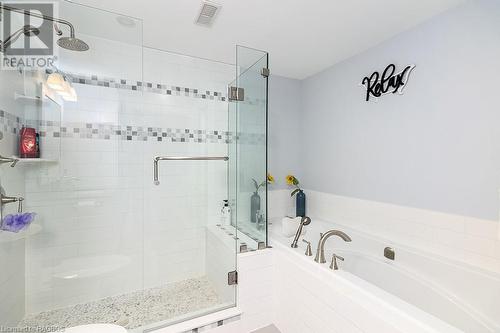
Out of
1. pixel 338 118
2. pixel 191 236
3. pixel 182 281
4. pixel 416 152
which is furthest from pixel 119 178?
pixel 416 152

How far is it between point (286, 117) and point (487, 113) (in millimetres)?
1773

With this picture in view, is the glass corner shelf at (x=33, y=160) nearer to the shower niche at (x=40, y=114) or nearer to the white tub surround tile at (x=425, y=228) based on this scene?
the shower niche at (x=40, y=114)

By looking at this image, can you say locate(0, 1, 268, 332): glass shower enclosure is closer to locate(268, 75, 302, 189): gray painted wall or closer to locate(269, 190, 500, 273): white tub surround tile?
locate(268, 75, 302, 189): gray painted wall

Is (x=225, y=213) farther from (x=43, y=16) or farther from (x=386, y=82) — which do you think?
(x=43, y=16)

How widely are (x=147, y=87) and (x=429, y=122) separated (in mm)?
2344

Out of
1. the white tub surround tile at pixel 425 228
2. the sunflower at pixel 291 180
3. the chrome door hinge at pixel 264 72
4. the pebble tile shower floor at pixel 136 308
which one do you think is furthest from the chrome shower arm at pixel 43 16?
the white tub surround tile at pixel 425 228

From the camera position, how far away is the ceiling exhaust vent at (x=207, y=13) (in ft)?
5.21

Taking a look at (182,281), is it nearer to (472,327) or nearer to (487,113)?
(472,327)

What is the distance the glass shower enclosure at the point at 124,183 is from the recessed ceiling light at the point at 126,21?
11 millimetres

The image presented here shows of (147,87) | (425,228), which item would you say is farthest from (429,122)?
(147,87)

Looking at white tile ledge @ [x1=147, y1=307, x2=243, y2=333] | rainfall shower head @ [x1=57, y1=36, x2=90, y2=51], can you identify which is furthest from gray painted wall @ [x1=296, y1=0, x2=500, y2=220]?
rainfall shower head @ [x1=57, y1=36, x2=90, y2=51]

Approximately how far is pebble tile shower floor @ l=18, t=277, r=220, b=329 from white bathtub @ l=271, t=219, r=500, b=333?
0.80m

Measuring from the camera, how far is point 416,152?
5.87ft

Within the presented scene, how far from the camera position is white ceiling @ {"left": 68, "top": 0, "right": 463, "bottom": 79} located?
1.58 m
